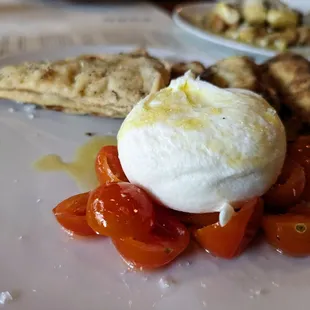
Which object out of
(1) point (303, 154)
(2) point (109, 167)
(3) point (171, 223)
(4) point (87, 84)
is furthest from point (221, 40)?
(3) point (171, 223)

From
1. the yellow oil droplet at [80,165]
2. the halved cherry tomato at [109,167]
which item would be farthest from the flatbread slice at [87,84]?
the halved cherry tomato at [109,167]

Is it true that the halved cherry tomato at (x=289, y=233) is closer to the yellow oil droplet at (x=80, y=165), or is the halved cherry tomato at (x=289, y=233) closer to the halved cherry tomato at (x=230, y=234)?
the halved cherry tomato at (x=230, y=234)

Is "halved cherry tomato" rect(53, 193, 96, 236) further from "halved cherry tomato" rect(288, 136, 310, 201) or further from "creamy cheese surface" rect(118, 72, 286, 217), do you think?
"halved cherry tomato" rect(288, 136, 310, 201)

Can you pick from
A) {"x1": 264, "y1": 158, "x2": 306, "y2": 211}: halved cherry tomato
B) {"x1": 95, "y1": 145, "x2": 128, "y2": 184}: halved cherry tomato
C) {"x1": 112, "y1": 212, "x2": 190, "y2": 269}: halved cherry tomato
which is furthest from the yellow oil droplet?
{"x1": 264, "y1": 158, "x2": 306, "y2": 211}: halved cherry tomato

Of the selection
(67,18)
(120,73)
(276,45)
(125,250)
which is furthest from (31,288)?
(67,18)

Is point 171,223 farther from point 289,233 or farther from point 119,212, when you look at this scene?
point 289,233

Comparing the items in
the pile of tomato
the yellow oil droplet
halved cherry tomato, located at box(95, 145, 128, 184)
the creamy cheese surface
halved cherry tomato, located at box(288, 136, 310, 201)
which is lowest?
the yellow oil droplet
